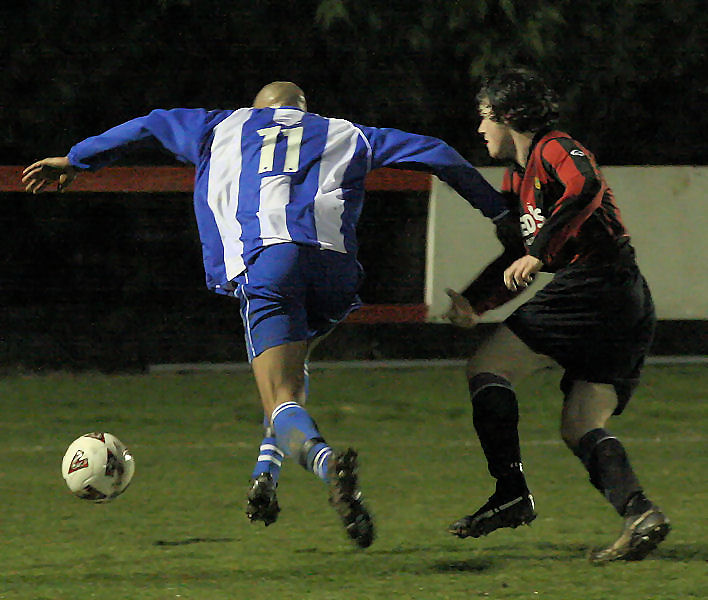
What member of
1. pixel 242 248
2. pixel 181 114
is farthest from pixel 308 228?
pixel 181 114

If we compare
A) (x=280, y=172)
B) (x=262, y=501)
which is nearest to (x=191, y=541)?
(x=262, y=501)

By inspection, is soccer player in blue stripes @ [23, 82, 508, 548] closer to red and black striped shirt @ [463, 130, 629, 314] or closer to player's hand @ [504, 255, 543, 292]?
red and black striped shirt @ [463, 130, 629, 314]

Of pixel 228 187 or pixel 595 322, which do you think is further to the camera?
pixel 228 187

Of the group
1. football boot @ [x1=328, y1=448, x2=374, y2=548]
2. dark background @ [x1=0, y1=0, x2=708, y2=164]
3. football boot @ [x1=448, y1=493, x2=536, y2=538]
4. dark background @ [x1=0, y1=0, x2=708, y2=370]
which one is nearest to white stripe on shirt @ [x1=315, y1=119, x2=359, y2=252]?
football boot @ [x1=328, y1=448, x2=374, y2=548]

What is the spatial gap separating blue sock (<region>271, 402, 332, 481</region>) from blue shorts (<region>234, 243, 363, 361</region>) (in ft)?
0.80

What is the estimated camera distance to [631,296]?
5.41 m

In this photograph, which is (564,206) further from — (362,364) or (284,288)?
(362,364)

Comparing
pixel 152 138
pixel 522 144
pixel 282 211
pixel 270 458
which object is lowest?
pixel 270 458

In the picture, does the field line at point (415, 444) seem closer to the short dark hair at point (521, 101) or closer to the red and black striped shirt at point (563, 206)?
the red and black striped shirt at point (563, 206)

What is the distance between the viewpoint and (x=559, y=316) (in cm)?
539

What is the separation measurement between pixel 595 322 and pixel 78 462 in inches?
88.1

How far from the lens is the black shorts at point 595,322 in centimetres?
537

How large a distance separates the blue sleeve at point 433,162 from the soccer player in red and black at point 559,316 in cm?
17

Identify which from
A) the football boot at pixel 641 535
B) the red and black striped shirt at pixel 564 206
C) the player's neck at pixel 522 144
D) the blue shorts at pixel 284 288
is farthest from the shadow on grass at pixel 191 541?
the player's neck at pixel 522 144
